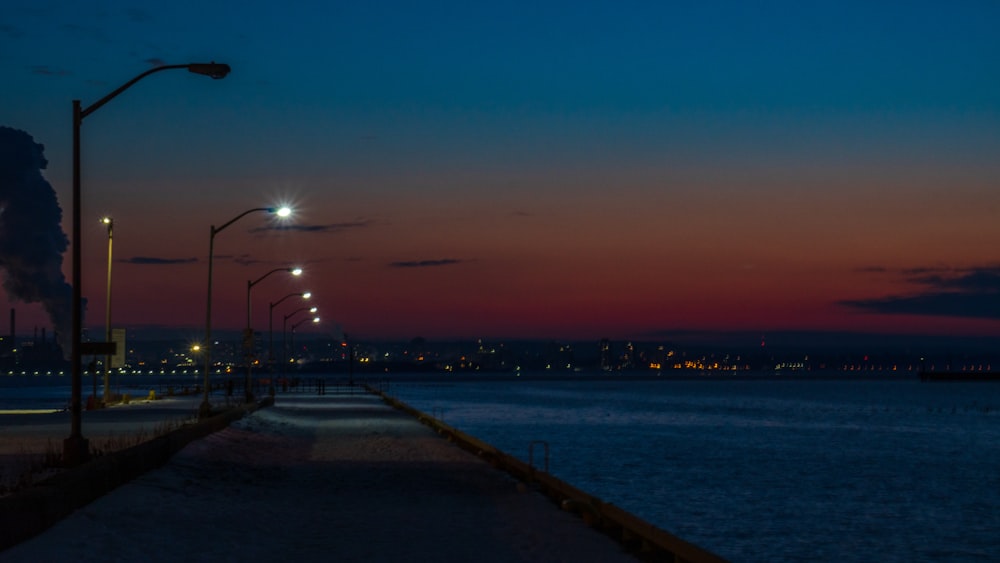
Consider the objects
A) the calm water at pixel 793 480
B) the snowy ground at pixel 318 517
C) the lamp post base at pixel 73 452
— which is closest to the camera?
the snowy ground at pixel 318 517

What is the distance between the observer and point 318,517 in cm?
2231

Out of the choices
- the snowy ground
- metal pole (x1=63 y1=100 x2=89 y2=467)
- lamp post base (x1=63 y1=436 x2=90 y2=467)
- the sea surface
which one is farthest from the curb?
the sea surface

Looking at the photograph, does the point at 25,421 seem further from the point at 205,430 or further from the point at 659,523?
the point at 659,523

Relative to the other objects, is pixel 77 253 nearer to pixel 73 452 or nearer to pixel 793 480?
pixel 73 452

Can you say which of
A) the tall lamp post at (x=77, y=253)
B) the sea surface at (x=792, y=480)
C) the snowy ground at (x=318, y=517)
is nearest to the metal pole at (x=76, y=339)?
the tall lamp post at (x=77, y=253)

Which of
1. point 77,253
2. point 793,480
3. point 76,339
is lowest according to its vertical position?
point 793,480

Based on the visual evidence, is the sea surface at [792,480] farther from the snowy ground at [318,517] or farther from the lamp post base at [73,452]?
the lamp post base at [73,452]

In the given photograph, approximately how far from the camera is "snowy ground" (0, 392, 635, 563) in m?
17.7

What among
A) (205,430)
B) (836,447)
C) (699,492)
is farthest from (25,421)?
(836,447)

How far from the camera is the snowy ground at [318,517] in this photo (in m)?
17.7

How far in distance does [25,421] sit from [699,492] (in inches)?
1097

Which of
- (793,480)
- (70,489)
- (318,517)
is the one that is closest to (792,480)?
(793,480)

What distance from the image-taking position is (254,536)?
64.5ft

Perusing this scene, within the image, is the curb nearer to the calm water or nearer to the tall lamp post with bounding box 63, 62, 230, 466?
the tall lamp post with bounding box 63, 62, 230, 466
